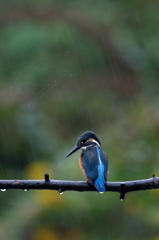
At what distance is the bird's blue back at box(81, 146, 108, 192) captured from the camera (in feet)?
6.41

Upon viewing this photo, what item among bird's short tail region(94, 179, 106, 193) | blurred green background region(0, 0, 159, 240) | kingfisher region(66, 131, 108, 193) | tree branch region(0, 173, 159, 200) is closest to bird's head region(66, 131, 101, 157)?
kingfisher region(66, 131, 108, 193)

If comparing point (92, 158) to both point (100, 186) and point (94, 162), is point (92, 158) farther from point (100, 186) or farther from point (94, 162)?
point (100, 186)

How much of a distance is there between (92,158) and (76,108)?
3912 mm

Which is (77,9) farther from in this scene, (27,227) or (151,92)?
(27,227)

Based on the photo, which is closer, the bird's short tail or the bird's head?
the bird's short tail

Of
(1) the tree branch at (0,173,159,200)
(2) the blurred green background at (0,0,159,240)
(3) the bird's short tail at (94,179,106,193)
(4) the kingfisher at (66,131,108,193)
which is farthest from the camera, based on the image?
(2) the blurred green background at (0,0,159,240)

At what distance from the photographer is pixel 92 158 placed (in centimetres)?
211

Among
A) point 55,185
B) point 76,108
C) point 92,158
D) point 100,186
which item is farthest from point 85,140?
point 76,108

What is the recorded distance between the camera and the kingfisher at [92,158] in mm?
1919

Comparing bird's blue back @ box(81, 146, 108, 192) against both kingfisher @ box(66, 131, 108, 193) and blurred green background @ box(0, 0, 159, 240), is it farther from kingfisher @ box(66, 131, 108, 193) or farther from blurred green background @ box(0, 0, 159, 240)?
blurred green background @ box(0, 0, 159, 240)

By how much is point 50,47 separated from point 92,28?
82 centimetres

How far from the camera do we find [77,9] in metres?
6.60

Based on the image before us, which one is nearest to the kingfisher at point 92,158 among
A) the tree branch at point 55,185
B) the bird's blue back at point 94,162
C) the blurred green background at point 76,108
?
the bird's blue back at point 94,162

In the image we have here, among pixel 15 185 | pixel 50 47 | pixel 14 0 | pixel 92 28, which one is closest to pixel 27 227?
pixel 15 185
